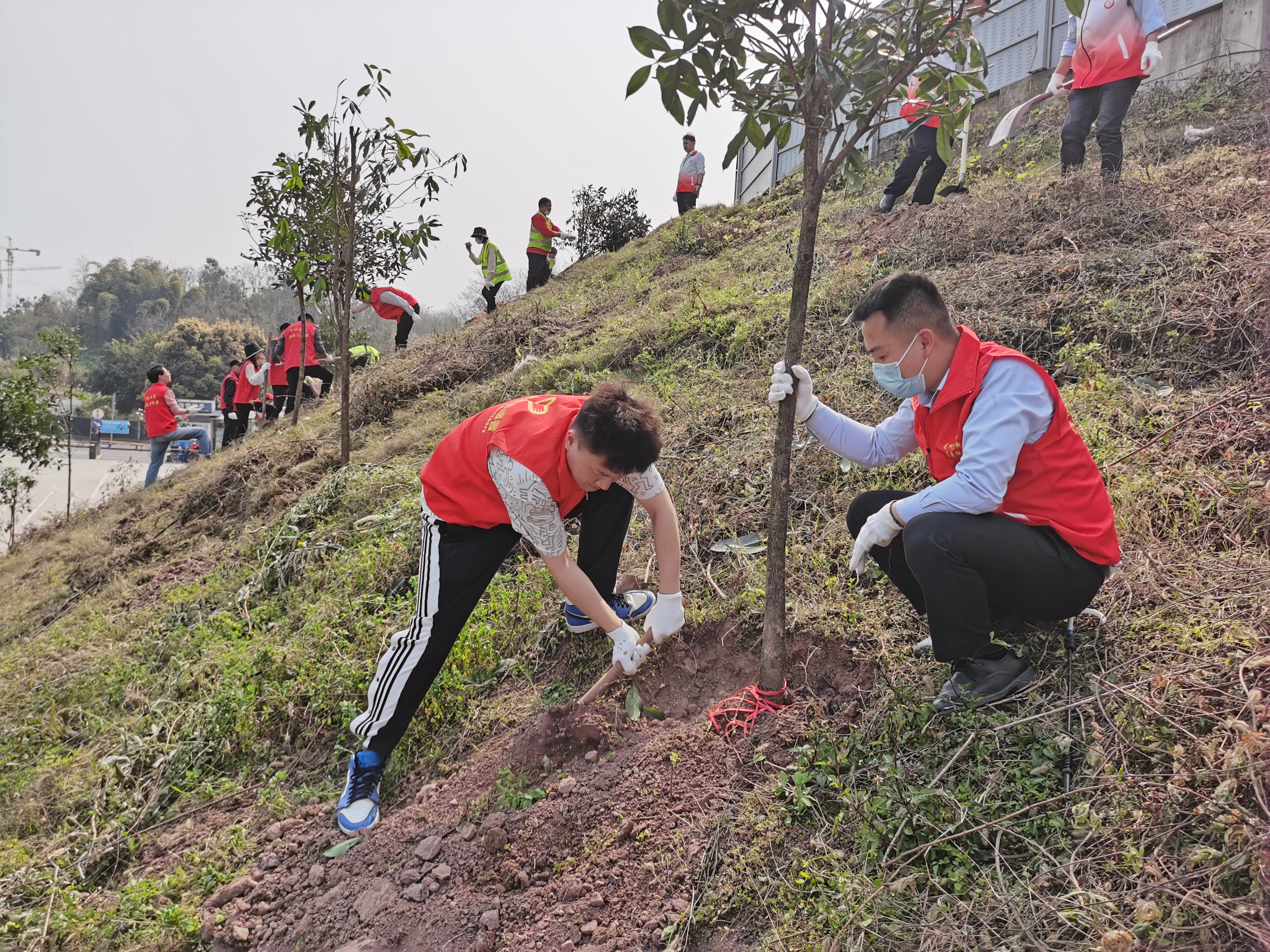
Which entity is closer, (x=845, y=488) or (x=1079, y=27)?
(x=845, y=488)

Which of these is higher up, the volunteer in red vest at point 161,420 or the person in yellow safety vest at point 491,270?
the person in yellow safety vest at point 491,270

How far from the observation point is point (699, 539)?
134 inches

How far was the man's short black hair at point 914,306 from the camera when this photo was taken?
214 centimetres

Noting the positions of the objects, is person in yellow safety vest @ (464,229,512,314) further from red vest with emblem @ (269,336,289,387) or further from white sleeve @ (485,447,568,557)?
white sleeve @ (485,447,568,557)

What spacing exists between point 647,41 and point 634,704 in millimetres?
2052

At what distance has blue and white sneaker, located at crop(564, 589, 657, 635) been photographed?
308cm

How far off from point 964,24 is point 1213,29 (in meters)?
6.98

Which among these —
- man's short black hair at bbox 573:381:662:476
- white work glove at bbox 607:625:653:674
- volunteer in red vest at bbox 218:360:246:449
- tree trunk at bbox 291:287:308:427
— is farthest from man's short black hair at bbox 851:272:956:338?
volunteer in red vest at bbox 218:360:246:449

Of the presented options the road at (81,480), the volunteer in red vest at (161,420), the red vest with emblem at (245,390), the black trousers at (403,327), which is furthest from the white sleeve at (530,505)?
the road at (81,480)

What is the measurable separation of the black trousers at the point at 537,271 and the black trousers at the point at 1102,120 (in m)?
7.79

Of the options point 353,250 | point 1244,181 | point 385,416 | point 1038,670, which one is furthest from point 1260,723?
point 385,416

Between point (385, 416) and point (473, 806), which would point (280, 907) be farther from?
point (385, 416)

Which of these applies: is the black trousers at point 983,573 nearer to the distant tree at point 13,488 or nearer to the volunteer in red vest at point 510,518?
the volunteer in red vest at point 510,518

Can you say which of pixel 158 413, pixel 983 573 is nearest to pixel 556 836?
pixel 983 573
